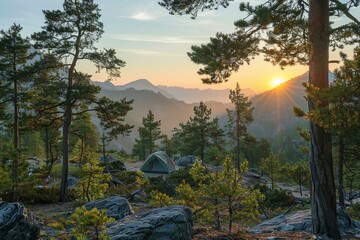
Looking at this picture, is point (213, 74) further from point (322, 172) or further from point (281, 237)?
point (281, 237)

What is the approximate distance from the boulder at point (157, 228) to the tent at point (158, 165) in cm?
3110

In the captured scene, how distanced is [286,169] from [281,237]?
2639 centimetres

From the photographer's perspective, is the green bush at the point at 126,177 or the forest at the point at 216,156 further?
the green bush at the point at 126,177

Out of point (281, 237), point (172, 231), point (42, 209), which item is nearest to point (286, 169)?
point (42, 209)

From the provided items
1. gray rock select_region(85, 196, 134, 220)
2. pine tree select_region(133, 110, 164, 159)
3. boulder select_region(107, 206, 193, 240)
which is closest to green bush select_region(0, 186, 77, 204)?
gray rock select_region(85, 196, 134, 220)

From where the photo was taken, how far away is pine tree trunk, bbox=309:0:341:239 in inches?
346

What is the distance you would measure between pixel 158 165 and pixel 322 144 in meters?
30.1

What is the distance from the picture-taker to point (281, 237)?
311 inches

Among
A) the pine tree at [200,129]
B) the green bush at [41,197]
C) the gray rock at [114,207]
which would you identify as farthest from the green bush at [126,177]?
the gray rock at [114,207]

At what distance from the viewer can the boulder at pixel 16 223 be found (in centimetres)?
602

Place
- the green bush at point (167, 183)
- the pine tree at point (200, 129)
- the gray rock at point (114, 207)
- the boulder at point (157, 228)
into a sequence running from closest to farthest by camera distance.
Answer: the boulder at point (157, 228) < the gray rock at point (114, 207) < the green bush at point (167, 183) < the pine tree at point (200, 129)

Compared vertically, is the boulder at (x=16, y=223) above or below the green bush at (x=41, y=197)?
above

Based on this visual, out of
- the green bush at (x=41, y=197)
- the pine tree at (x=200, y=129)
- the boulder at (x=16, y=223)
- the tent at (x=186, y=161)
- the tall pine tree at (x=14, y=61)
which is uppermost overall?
the tall pine tree at (x=14, y=61)

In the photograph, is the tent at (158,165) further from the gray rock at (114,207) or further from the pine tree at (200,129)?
the gray rock at (114,207)
